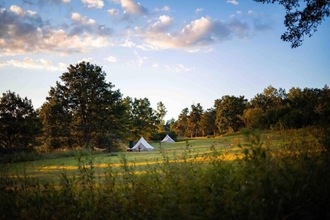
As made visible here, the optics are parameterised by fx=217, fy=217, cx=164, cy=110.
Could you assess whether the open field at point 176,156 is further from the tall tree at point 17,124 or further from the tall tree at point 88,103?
the tall tree at point 88,103

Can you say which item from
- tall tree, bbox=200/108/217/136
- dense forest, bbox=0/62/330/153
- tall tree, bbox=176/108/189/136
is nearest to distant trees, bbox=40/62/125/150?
dense forest, bbox=0/62/330/153

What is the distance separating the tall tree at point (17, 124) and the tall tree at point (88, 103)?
15.3 feet

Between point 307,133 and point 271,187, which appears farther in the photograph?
point 307,133

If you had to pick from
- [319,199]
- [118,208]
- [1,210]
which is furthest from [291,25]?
[1,210]

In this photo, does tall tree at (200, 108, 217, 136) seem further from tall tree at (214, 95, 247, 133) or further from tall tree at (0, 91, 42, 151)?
tall tree at (0, 91, 42, 151)

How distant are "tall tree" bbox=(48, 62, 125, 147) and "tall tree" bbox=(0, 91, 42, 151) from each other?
4665mm

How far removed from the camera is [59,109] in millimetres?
28828

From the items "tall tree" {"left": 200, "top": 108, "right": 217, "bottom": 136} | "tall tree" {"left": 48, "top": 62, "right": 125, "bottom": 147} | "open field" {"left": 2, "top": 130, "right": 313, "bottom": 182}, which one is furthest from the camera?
"tall tree" {"left": 200, "top": 108, "right": 217, "bottom": 136}

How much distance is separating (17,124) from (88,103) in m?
8.83

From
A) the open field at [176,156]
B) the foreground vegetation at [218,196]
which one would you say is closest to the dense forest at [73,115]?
the open field at [176,156]

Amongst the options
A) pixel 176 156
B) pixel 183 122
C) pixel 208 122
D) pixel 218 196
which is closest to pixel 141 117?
pixel 208 122

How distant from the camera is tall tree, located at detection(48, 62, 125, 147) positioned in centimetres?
2990

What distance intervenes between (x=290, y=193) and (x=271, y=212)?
360mm

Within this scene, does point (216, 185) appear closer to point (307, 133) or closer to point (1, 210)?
point (307, 133)
